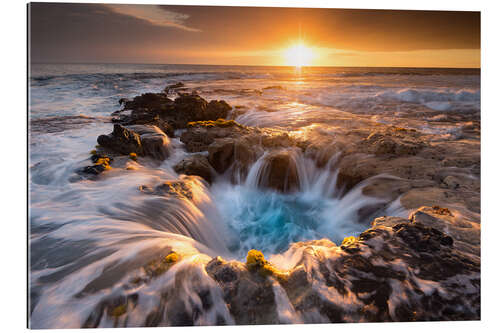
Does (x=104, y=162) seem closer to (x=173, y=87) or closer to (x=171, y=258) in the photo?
(x=171, y=258)

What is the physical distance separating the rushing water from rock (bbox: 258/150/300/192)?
92 millimetres

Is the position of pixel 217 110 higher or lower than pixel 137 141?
higher

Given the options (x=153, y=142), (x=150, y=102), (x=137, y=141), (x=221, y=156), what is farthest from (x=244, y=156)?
(x=150, y=102)

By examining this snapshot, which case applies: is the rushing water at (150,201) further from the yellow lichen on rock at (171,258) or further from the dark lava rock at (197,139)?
the dark lava rock at (197,139)

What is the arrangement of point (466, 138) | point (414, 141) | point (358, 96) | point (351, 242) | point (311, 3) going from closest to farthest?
point (351, 242), point (311, 3), point (466, 138), point (414, 141), point (358, 96)

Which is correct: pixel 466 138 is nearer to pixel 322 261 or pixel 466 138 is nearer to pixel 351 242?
pixel 351 242

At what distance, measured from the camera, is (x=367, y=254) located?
2029 millimetres

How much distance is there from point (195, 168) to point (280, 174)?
139 cm

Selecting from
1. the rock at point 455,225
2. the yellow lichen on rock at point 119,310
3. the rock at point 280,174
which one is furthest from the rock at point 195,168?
the rock at point 455,225

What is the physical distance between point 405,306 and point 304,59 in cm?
278

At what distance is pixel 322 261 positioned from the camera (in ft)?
6.58

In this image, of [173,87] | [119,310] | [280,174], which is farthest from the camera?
[173,87]

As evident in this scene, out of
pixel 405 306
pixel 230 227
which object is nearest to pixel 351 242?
pixel 405 306

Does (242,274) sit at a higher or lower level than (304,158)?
lower
